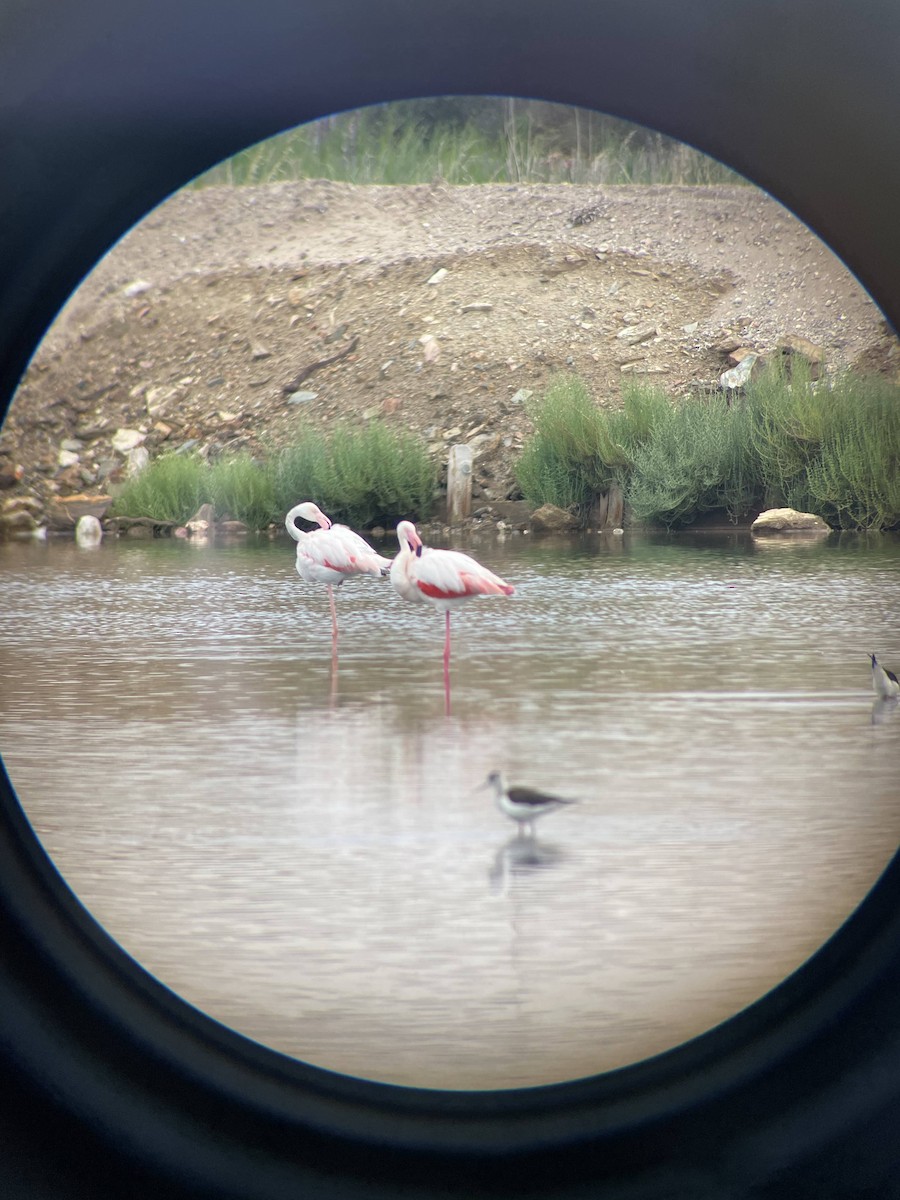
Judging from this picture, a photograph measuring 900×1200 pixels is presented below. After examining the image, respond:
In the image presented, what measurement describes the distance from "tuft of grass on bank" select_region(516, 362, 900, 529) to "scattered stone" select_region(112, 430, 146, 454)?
7242 mm

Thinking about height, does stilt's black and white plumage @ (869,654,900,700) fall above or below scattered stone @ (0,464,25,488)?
below

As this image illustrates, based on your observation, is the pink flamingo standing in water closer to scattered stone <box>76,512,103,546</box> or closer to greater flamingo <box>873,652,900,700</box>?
greater flamingo <box>873,652,900,700</box>

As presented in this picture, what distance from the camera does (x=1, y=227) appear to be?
77cm

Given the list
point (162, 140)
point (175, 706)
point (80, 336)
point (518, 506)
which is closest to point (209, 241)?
point (80, 336)

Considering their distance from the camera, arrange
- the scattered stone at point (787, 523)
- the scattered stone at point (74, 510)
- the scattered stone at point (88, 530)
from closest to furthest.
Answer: the scattered stone at point (787, 523)
the scattered stone at point (88, 530)
the scattered stone at point (74, 510)

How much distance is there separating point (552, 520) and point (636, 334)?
6.75m

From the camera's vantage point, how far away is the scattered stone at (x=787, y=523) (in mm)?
9141

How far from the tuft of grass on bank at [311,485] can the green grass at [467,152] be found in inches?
355

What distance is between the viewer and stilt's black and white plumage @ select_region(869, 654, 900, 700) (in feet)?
10.7

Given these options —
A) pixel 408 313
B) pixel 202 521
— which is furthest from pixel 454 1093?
pixel 408 313

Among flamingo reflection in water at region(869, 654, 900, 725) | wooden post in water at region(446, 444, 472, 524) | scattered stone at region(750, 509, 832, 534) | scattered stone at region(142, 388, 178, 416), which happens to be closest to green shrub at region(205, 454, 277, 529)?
wooden post in water at region(446, 444, 472, 524)

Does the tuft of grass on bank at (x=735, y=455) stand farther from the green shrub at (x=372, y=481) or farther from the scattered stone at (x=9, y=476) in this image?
the scattered stone at (x=9, y=476)

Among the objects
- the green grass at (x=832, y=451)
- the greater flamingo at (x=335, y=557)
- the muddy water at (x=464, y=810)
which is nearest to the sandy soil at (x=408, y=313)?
the green grass at (x=832, y=451)

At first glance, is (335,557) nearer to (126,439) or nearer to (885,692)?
(885,692)
